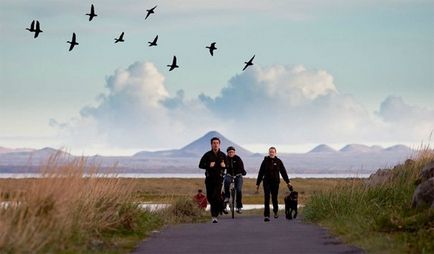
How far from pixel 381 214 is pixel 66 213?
25.4 ft

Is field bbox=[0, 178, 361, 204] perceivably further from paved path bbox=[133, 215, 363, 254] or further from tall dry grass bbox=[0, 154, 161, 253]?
tall dry grass bbox=[0, 154, 161, 253]

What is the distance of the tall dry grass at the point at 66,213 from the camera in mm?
16172

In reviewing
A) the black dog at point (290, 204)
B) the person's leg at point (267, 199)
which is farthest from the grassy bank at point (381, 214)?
the person's leg at point (267, 199)

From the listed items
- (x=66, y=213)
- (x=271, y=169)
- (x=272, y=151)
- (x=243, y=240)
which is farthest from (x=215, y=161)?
(x=66, y=213)

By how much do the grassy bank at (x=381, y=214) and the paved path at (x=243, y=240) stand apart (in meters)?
0.48

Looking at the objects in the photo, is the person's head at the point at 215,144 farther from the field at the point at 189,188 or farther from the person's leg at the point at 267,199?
the field at the point at 189,188

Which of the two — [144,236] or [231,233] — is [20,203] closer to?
[144,236]

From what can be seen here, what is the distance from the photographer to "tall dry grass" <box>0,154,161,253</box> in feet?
53.1

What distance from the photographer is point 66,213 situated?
710 inches

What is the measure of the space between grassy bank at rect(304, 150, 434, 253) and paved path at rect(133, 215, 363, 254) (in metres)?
0.48

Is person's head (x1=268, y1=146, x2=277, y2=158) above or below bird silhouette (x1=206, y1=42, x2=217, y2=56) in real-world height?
below

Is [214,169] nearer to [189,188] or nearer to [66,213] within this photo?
[66,213]

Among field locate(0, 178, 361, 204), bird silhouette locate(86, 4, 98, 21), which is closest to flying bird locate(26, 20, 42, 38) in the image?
bird silhouette locate(86, 4, 98, 21)

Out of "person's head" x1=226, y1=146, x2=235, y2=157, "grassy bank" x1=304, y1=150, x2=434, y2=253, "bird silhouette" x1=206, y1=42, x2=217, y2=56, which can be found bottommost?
"grassy bank" x1=304, y1=150, x2=434, y2=253
